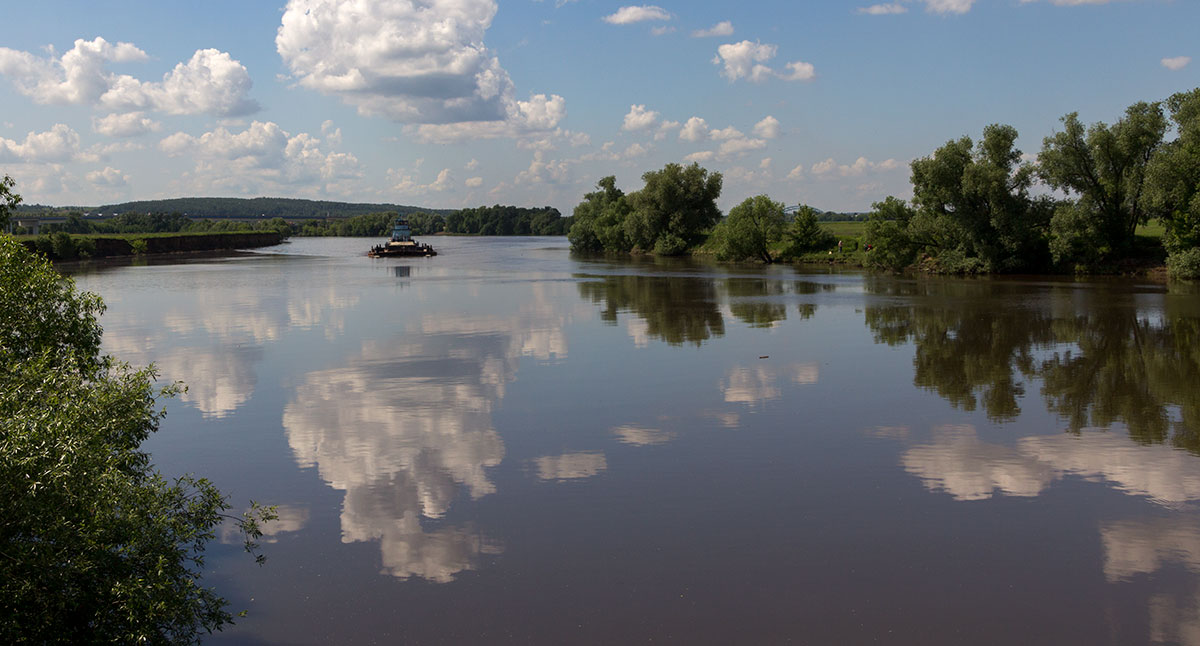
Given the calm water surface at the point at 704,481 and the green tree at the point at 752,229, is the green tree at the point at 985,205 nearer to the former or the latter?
the green tree at the point at 752,229

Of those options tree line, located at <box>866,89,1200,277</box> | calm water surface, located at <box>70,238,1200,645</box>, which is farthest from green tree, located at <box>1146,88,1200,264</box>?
calm water surface, located at <box>70,238,1200,645</box>

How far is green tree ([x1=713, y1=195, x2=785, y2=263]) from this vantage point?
76938mm

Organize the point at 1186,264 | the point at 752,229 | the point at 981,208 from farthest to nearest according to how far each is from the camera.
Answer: the point at 752,229, the point at 981,208, the point at 1186,264

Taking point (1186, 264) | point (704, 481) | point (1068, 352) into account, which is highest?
point (1186, 264)

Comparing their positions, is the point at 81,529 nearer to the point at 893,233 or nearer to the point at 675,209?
the point at 893,233

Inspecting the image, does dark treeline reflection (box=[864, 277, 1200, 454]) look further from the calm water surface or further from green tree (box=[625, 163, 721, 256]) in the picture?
green tree (box=[625, 163, 721, 256])

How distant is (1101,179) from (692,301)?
2852 centimetres

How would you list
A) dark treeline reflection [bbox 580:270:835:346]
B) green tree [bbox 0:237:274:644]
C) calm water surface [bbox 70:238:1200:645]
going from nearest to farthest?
green tree [bbox 0:237:274:644] → calm water surface [bbox 70:238:1200:645] → dark treeline reflection [bbox 580:270:835:346]

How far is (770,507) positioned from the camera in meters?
10.7

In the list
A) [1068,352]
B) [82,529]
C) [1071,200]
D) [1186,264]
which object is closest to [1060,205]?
[1071,200]

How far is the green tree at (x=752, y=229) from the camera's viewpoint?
3029 inches

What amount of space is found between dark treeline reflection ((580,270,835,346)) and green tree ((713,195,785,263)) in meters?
20.6

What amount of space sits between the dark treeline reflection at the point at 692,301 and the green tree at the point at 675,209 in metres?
34.3

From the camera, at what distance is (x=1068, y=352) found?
2273cm
